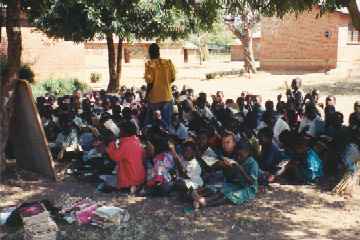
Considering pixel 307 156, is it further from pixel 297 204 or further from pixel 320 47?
pixel 320 47

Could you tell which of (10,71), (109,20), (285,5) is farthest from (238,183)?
(109,20)

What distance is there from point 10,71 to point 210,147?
9.37 ft

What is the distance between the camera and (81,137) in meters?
8.20

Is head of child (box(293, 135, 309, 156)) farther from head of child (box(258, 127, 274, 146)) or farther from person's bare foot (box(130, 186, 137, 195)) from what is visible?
person's bare foot (box(130, 186, 137, 195))

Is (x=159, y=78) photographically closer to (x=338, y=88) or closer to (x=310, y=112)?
(x=310, y=112)

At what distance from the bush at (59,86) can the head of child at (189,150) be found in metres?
12.6

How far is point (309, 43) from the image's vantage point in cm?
2912

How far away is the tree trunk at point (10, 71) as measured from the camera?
6.98 meters

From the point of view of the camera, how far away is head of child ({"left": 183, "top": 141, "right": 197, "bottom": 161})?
6.46 m

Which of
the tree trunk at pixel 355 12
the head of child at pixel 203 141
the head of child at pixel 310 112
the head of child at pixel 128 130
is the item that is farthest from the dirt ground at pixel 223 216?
the tree trunk at pixel 355 12

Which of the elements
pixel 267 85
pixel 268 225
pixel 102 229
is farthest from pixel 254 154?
pixel 267 85

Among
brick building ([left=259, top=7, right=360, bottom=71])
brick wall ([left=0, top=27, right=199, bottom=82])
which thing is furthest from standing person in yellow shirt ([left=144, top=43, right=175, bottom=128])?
brick building ([left=259, top=7, right=360, bottom=71])

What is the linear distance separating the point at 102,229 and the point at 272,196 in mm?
2267

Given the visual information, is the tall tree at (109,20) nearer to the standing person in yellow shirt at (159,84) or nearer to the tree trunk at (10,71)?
the standing person in yellow shirt at (159,84)
